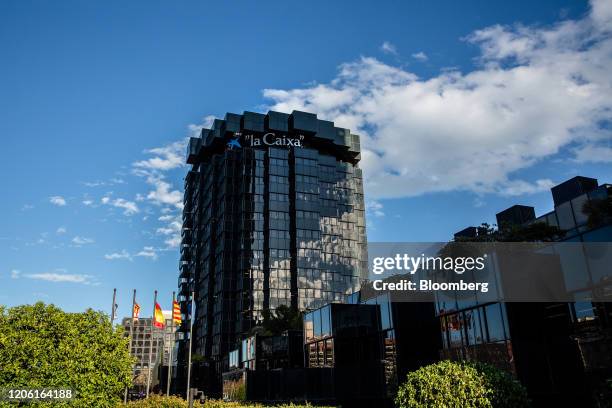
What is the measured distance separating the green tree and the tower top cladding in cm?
8983

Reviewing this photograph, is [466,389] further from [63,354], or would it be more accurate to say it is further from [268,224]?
[268,224]

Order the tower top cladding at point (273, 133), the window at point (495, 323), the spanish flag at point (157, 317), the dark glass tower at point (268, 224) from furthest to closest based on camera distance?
the tower top cladding at point (273, 133) < the dark glass tower at point (268, 224) < the spanish flag at point (157, 317) < the window at point (495, 323)

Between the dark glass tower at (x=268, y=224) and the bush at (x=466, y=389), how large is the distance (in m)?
83.5

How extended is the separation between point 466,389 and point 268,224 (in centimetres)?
9214

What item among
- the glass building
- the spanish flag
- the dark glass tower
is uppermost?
the dark glass tower

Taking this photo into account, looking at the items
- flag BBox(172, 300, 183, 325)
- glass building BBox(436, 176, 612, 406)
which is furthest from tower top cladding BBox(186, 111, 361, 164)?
glass building BBox(436, 176, 612, 406)

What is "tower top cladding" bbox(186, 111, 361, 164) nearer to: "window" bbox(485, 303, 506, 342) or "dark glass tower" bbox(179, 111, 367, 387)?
"dark glass tower" bbox(179, 111, 367, 387)

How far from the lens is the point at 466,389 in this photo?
1534 centimetres

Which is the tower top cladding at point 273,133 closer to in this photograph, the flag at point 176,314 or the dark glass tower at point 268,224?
the dark glass tower at point 268,224

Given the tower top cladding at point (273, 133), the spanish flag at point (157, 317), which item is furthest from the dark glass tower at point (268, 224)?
the spanish flag at point (157, 317)

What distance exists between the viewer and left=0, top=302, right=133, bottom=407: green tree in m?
24.2

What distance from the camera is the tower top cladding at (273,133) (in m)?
117

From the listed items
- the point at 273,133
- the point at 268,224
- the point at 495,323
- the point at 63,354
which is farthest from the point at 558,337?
the point at 273,133

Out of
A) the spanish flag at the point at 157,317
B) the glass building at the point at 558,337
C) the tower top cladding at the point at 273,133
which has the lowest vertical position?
the glass building at the point at 558,337
